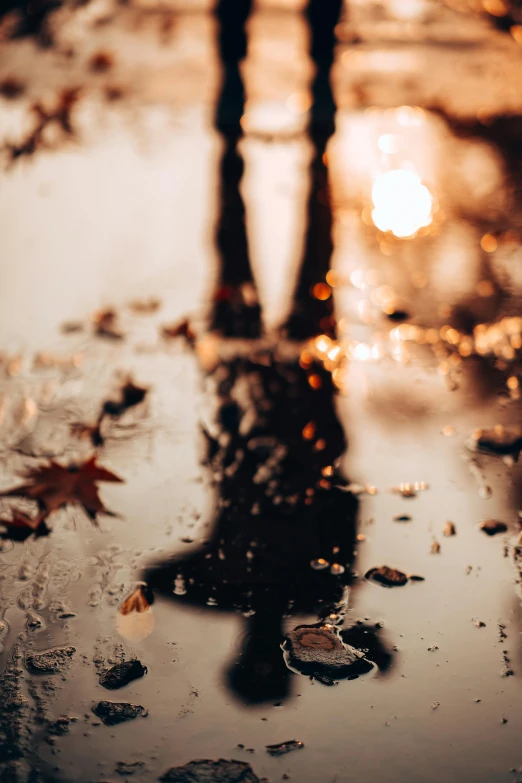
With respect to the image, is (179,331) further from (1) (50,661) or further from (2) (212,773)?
(2) (212,773)

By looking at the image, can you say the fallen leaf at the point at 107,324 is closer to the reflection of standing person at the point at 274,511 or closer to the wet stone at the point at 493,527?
the reflection of standing person at the point at 274,511

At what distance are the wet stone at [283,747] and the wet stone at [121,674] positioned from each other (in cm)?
33

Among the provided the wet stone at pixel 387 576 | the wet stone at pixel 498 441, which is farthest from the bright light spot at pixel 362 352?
the wet stone at pixel 387 576

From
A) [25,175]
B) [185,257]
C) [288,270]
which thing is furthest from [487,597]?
[25,175]

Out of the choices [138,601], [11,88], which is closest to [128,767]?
[138,601]

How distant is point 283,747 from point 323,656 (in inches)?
9.0

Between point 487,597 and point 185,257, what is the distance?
2065 mm

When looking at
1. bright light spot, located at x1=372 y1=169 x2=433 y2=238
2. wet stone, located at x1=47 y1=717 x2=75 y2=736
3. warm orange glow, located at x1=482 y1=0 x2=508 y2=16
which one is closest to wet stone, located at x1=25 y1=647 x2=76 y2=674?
wet stone, located at x1=47 y1=717 x2=75 y2=736

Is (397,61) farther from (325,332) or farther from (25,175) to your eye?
(325,332)

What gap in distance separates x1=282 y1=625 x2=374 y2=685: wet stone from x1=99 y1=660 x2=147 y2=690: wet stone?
32 cm

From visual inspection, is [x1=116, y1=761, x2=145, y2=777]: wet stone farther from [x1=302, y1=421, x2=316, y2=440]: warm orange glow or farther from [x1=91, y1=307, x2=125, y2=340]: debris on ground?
[x1=91, y1=307, x2=125, y2=340]: debris on ground

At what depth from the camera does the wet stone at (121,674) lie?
1.54 metres

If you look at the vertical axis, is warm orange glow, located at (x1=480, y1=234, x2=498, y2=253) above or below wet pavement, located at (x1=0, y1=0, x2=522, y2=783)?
above

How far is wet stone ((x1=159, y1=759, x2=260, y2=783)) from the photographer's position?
1.36 metres
